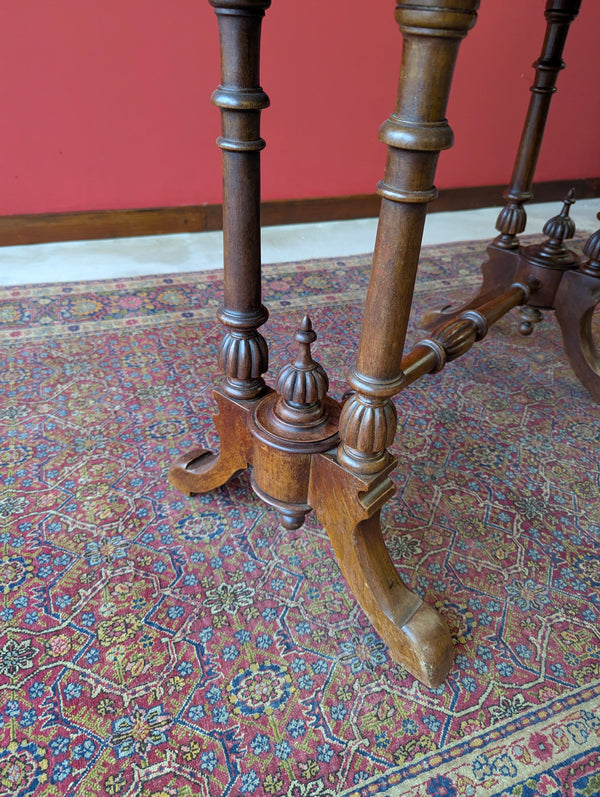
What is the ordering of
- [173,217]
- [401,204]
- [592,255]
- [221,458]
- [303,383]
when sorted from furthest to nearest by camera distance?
1. [173,217]
2. [592,255]
3. [221,458]
4. [303,383]
5. [401,204]

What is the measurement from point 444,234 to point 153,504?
3011 millimetres

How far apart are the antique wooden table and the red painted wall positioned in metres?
2.38

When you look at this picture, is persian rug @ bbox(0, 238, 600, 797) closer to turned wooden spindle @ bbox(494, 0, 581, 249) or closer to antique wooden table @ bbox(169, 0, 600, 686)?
antique wooden table @ bbox(169, 0, 600, 686)

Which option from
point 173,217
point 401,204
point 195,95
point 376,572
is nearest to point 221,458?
point 376,572

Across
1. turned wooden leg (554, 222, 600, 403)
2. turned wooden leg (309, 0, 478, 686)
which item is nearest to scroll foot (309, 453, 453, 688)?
turned wooden leg (309, 0, 478, 686)

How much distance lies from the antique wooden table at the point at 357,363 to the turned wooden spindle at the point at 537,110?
2.79ft

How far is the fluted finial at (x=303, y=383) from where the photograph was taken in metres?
1.19

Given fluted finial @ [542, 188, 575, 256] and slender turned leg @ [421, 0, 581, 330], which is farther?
fluted finial @ [542, 188, 575, 256]

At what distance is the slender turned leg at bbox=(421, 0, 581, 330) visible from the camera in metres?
2.07

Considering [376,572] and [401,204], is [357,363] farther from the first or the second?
[376,572]

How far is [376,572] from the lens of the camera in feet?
4.06

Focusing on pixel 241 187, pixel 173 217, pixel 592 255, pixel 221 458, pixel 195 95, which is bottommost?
pixel 173 217

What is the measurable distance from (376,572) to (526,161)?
1.87 metres

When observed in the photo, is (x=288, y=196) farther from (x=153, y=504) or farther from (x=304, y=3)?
(x=153, y=504)
